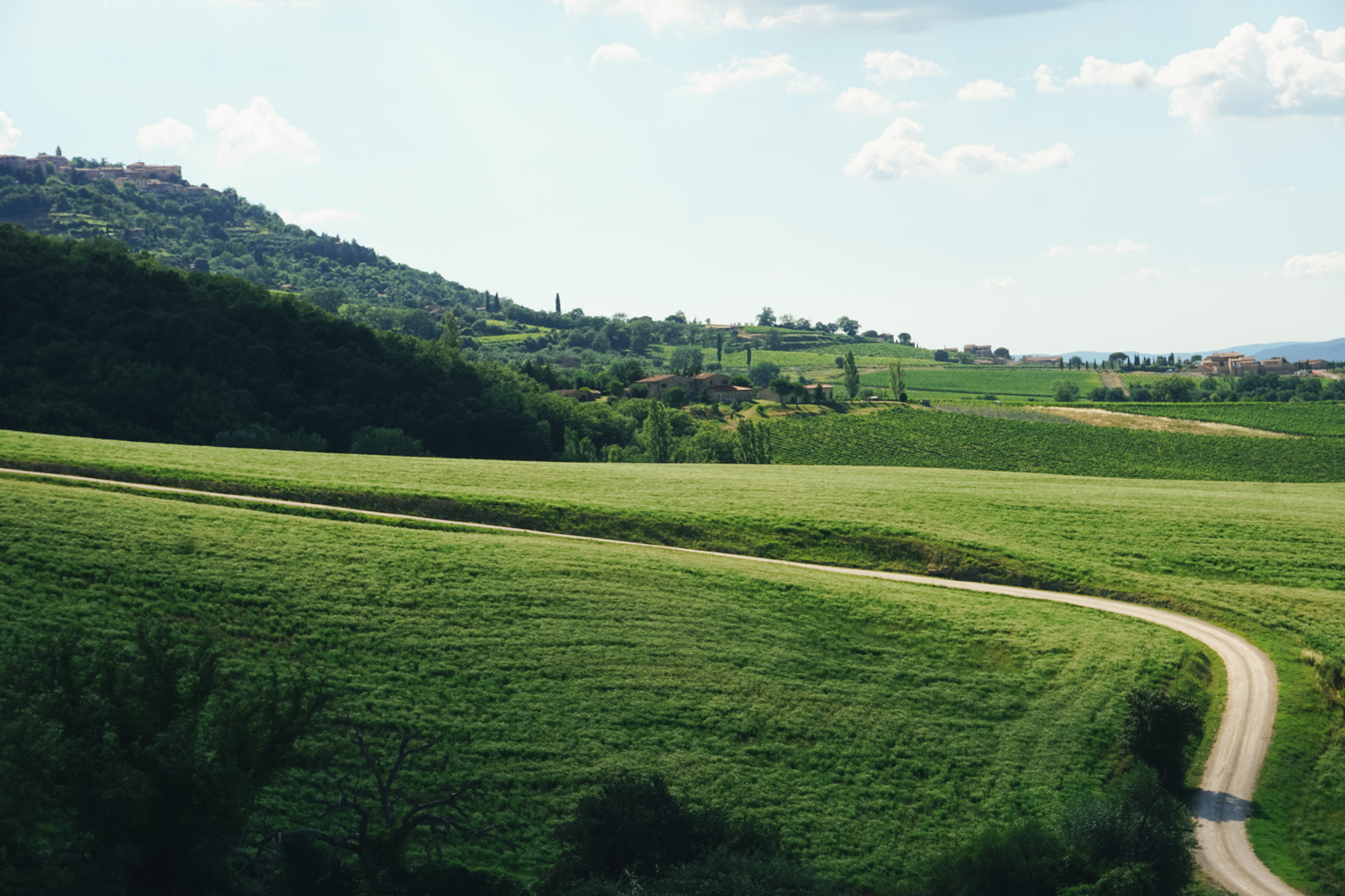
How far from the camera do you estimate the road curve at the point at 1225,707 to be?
Result: 932 inches

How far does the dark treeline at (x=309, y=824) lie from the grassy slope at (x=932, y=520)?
13.1 m

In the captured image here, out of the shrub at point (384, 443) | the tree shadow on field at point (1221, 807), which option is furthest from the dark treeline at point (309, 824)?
the shrub at point (384, 443)

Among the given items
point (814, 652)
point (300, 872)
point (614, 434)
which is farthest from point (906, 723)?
point (614, 434)

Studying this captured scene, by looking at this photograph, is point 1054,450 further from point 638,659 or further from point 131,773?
point 131,773

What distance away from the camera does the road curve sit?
23.7 metres

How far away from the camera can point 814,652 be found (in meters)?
33.7

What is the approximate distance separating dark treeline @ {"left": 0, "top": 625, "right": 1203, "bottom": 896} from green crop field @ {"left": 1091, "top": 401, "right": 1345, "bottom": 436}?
344 feet

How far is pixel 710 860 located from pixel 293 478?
32.2 metres

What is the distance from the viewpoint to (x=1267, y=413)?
11844 centimetres

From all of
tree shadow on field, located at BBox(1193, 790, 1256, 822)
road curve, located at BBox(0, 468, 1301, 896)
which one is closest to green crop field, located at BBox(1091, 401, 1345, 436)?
road curve, located at BBox(0, 468, 1301, 896)

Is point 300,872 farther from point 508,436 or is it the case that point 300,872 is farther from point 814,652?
point 508,436

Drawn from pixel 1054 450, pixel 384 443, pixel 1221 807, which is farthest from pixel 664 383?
pixel 1221 807

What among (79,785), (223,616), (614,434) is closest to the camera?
(79,785)

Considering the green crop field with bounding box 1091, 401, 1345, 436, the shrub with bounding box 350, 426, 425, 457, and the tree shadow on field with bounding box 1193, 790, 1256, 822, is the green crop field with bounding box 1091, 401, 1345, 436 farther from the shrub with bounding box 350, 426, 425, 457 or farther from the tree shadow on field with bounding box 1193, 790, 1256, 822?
the tree shadow on field with bounding box 1193, 790, 1256, 822
